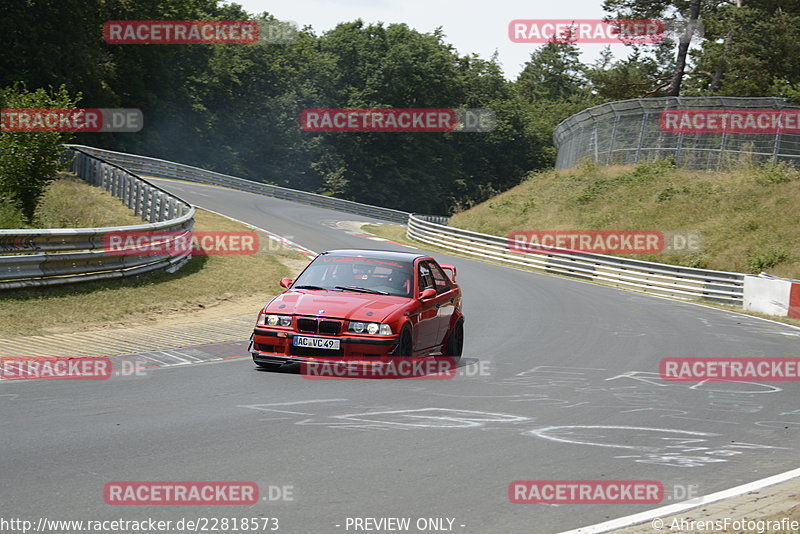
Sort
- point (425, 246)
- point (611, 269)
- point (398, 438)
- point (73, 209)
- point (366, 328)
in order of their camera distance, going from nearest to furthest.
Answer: point (398, 438), point (366, 328), point (73, 209), point (611, 269), point (425, 246)

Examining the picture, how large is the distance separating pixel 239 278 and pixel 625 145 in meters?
31.0

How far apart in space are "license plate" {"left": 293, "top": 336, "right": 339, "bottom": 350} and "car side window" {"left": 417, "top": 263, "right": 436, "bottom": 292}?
6.24 feet

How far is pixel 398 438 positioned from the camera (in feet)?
24.7

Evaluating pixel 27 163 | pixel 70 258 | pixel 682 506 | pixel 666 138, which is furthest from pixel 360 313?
pixel 666 138

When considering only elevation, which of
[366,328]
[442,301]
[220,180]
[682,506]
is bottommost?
[682,506]

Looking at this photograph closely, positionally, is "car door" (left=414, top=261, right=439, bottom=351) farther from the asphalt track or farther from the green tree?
the green tree

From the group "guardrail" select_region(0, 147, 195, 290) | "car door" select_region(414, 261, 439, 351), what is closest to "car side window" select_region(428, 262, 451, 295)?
"car door" select_region(414, 261, 439, 351)

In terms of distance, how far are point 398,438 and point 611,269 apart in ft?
84.2

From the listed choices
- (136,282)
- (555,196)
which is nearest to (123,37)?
(555,196)

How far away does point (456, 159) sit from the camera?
93562mm

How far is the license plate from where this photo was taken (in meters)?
10.3

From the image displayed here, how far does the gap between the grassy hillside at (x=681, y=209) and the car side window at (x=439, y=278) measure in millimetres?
23486

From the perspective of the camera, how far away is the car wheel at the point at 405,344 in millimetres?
10508

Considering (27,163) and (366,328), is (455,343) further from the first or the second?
(27,163)
